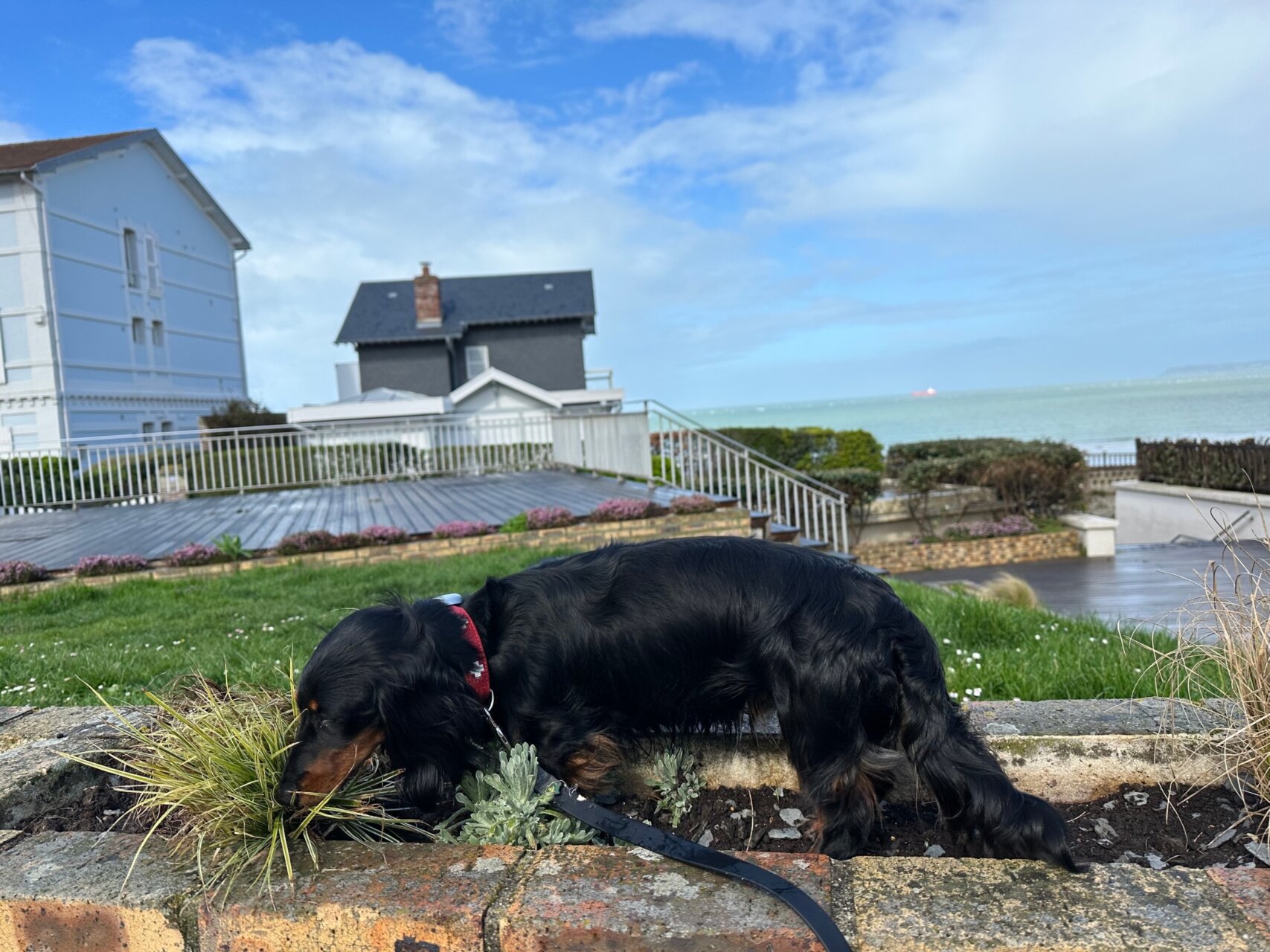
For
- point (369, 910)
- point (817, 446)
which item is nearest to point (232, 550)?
point (369, 910)

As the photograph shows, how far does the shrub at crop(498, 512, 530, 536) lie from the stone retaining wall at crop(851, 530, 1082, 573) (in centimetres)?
587

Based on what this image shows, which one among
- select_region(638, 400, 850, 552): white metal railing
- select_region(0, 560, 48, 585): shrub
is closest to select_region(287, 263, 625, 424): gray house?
select_region(638, 400, 850, 552): white metal railing

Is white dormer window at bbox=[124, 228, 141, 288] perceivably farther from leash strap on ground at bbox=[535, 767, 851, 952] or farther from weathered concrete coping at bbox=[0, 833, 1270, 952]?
leash strap on ground at bbox=[535, 767, 851, 952]

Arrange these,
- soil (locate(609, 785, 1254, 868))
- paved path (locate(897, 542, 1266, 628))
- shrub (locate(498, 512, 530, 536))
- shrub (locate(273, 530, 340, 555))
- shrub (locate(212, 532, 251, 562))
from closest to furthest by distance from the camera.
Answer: soil (locate(609, 785, 1254, 868)) < paved path (locate(897, 542, 1266, 628)) < shrub (locate(212, 532, 251, 562)) < shrub (locate(273, 530, 340, 555)) < shrub (locate(498, 512, 530, 536))

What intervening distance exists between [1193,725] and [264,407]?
3404 cm

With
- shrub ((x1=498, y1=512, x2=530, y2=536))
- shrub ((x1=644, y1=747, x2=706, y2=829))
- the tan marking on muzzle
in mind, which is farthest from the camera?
shrub ((x1=498, y1=512, x2=530, y2=536))

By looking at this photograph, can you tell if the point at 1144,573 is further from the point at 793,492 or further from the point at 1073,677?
the point at 1073,677

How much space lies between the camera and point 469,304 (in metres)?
35.2

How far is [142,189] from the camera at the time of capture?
97.6 feet

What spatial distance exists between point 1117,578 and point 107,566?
11.8 meters

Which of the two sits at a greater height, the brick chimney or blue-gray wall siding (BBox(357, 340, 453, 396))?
the brick chimney

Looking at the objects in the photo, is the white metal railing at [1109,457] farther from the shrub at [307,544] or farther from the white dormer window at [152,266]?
the white dormer window at [152,266]

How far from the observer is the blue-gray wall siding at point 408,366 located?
3334 cm

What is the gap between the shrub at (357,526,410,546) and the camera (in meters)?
9.99
